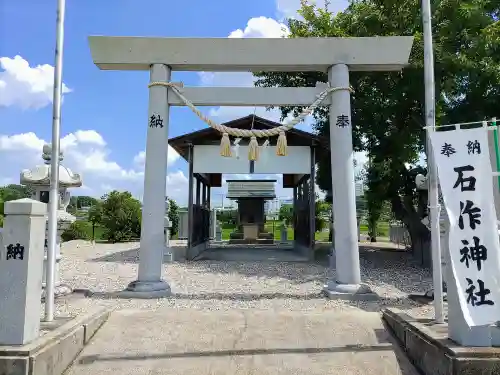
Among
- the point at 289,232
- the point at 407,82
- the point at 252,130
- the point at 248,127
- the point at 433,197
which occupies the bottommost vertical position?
the point at 289,232

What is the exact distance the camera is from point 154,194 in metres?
6.45

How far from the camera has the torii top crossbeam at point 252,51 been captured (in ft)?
21.5

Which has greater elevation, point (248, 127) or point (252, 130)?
point (248, 127)

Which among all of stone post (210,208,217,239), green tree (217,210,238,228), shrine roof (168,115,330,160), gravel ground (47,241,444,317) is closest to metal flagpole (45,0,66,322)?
gravel ground (47,241,444,317)

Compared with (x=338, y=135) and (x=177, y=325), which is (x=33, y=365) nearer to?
(x=177, y=325)

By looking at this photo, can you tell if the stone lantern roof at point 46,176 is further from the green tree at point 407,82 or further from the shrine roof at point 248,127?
the green tree at point 407,82

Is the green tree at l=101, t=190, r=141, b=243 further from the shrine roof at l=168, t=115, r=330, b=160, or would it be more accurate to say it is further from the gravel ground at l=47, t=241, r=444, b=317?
the shrine roof at l=168, t=115, r=330, b=160

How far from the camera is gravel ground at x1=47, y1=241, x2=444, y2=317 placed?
233 inches

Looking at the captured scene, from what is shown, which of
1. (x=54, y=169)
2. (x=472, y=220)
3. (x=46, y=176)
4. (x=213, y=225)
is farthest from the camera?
(x=213, y=225)

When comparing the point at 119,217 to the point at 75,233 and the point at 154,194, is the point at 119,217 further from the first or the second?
the point at 154,194

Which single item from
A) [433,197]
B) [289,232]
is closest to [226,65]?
[433,197]

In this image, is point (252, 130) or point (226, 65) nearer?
point (252, 130)

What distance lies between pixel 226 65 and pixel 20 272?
4530mm

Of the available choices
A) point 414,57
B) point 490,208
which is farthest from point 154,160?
point 414,57
